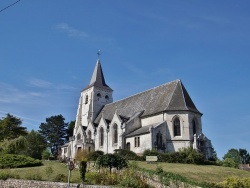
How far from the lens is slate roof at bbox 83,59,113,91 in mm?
59356

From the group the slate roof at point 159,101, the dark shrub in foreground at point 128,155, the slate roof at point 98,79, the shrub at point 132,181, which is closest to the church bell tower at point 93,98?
the slate roof at point 98,79

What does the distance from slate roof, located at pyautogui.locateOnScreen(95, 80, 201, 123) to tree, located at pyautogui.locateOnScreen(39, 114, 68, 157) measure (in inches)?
1032

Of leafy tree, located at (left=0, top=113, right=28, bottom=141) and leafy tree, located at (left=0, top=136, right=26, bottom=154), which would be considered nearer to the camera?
leafy tree, located at (left=0, top=136, right=26, bottom=154)

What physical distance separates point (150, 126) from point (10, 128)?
2230cm

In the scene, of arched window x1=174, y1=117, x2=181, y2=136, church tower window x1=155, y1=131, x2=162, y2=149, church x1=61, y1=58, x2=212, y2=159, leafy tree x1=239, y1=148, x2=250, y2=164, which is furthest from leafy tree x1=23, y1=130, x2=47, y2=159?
leafy tree x1=239, y1=148, x2=250, y2=164

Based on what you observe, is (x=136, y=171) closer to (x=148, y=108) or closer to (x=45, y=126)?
(x=148, y=108)

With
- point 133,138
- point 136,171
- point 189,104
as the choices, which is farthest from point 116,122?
Result: point 136,171

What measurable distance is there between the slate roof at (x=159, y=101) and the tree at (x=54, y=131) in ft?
86.0

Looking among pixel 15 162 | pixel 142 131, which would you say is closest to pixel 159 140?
pixel 142 131

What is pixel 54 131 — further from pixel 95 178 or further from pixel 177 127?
pixel 95 178

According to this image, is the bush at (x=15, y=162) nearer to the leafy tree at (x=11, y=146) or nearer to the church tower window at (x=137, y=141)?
the leafy tree at (x=11, y=146)

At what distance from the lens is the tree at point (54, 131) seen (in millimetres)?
72825

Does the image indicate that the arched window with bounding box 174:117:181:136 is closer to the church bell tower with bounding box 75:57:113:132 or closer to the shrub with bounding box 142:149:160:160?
the shrub with bounding box 142:149:160:160

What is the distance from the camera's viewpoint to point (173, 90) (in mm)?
42781
